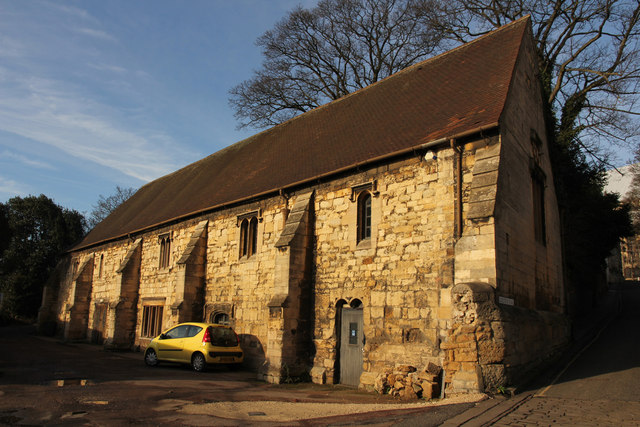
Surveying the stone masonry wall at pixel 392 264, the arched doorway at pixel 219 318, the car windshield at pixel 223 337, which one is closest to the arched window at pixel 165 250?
the arched doorway at pixel 219 318

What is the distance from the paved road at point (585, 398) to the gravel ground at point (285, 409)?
0.97 metres

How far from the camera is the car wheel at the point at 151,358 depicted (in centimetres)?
1524

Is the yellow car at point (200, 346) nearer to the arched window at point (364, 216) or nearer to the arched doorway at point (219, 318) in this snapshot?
the arched doorway at point (219, 318)

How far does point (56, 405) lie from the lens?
831 cm

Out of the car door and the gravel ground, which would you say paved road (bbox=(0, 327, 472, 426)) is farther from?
the car door

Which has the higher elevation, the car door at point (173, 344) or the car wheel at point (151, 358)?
the car door at point (173, 344)

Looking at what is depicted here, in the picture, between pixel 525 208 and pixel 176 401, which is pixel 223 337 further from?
pixel 525 208

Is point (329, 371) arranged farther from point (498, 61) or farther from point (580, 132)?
point (580, 132)

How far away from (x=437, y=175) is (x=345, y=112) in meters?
7.77

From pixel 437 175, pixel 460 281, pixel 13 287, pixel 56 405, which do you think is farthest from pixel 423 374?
pixel 13 287

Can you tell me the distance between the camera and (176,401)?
29.6ft

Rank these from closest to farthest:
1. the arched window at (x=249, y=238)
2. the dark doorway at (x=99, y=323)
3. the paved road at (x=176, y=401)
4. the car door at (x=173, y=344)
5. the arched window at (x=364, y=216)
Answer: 1. the paved road at (x=176, y=401)
2. the arched window at (x=364, y=216)
3. the car door at (x=173, y=344)
4. the arched window at (x=249, y=238)
5. the dark doorway at (x=99, y=323)

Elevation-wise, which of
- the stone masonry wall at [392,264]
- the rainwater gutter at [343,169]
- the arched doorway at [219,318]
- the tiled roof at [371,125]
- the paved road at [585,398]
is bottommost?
the paved road at [585,398]

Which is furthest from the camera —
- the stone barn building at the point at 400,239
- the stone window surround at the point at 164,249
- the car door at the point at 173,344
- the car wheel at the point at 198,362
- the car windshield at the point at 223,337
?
the stone window surround at the point at 164,249
